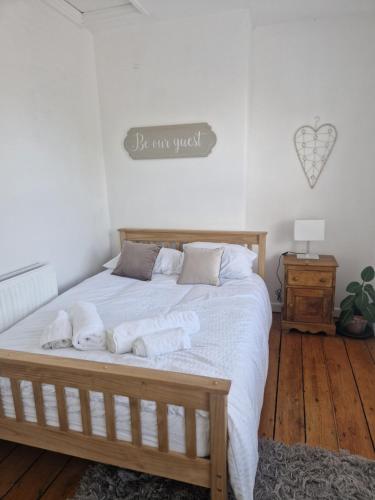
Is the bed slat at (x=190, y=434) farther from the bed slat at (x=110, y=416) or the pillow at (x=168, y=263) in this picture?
the pillow at (x=168, y=263)

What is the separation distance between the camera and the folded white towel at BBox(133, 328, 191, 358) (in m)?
1.53

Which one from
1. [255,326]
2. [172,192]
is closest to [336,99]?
[172,192]

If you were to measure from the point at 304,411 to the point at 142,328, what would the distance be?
3.77 feet

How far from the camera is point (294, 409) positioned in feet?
6.69

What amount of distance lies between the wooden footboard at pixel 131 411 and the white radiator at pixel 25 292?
713 mm

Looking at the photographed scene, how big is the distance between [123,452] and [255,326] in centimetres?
96

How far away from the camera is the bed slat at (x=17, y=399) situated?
4.78 feet

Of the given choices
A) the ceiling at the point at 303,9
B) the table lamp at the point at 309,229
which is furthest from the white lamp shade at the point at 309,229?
the ceiling at the point at 303,9

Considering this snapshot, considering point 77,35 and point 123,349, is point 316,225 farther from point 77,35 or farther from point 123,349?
point 77,35

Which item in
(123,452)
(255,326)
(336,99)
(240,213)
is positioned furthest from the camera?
(240,213)

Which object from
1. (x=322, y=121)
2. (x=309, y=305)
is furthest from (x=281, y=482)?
(x=322, y=121)

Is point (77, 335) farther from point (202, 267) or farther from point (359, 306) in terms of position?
point (359, 306)

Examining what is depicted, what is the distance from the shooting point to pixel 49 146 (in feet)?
8.61

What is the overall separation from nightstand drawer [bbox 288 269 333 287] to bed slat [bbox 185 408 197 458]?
1.90 m
